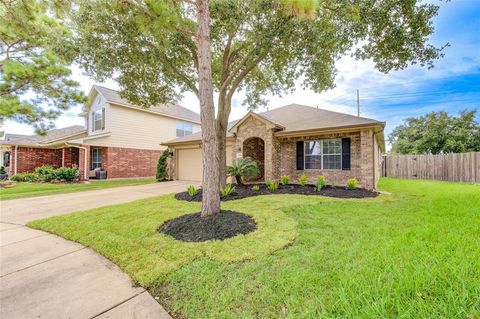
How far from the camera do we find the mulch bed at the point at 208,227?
4.04 meters

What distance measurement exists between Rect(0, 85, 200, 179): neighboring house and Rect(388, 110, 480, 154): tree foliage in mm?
23038

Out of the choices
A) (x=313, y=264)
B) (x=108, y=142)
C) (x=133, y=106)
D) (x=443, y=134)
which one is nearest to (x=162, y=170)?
(x=108, y=142)

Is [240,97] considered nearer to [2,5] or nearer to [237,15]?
[237,15]

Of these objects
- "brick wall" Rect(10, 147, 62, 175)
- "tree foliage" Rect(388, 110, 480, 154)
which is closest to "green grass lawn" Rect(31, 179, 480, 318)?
"brick wall" Rect(10, 147, 62, 175)

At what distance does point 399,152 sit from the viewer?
82.9 ft

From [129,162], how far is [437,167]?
20659mm

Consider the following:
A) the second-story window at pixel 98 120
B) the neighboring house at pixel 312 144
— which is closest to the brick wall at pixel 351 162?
the neighboring house at pixel 312 144

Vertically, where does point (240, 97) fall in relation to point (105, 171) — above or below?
above

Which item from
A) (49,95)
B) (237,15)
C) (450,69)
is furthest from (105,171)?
(450,69)

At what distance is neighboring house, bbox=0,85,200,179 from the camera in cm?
1595

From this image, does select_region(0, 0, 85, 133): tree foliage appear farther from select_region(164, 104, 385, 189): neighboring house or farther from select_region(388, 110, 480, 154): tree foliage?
select_region(388, 110, 480, 154): tree foliage

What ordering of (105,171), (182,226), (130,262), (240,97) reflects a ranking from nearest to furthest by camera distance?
(130,262) → (182,226) → (240,97) → (105,171)

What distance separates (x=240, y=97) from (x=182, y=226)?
8695 mm

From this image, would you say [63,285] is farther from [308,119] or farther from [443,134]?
[443,134]
